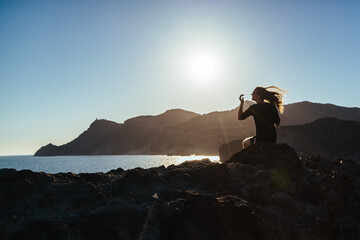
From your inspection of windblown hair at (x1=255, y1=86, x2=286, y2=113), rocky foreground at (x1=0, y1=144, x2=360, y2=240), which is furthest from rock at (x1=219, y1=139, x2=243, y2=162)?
rocky foreground at (x1=0, y1=144, x2=360, y2=240)

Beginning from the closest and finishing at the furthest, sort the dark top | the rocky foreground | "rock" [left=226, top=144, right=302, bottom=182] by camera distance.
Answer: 1. the rocky foreground
2. "rock" [left=226, top=144, right=302, bottom=182]
3. the dark top

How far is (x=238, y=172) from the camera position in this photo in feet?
17.6

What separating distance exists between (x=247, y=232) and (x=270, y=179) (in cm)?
190

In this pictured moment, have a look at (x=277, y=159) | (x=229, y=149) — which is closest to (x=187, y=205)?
(x=277, y=159)

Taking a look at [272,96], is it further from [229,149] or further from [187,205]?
[229,149]

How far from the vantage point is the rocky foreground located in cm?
308

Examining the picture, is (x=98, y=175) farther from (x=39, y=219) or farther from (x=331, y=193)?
(x=331, y=193)

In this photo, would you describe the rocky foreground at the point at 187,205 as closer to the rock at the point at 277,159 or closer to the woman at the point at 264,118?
the rock at the point at 277,159

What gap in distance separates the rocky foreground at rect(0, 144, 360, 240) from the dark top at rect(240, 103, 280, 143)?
1796 mm

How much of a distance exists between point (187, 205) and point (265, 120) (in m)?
4.64

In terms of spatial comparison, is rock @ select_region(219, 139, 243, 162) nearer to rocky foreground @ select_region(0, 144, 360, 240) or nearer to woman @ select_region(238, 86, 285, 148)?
woman @ select_region(238, 86, 285, 148)

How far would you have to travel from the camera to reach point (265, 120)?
7344 millimetres

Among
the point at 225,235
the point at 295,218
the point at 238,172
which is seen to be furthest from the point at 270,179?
the point at 225,235

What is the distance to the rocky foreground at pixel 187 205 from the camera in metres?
3.08
